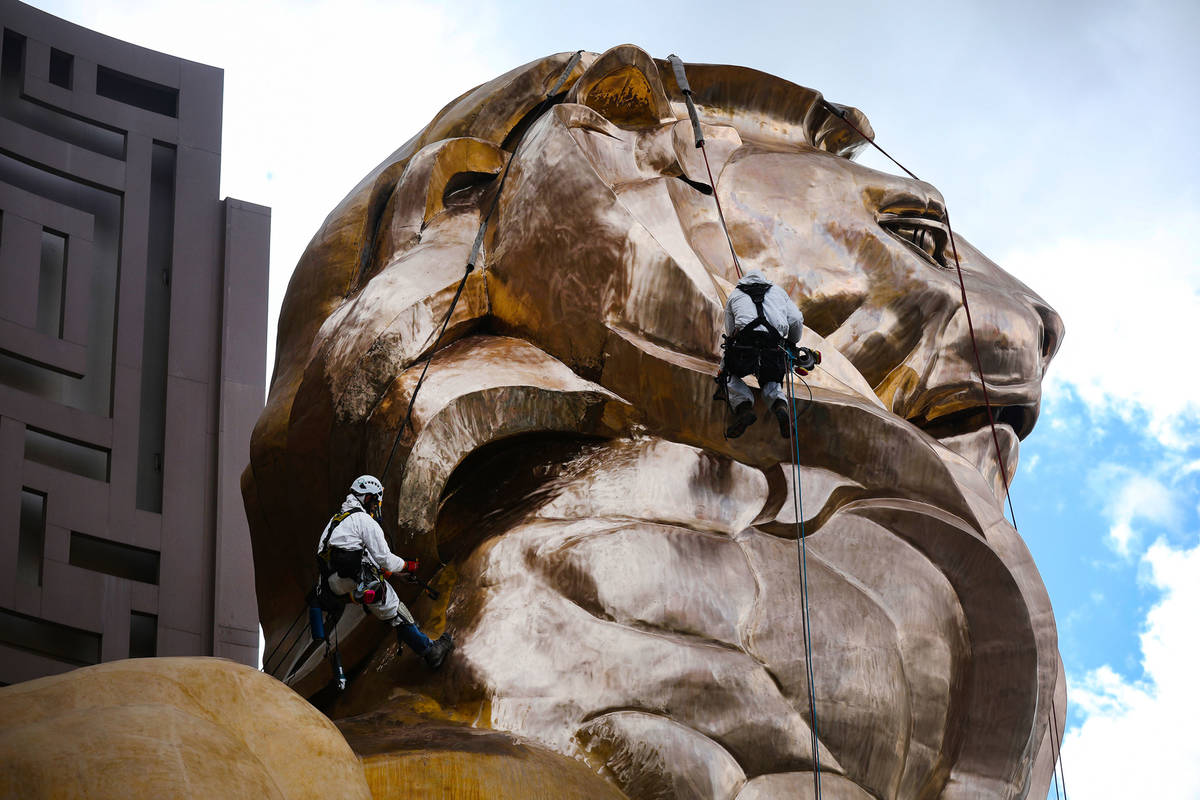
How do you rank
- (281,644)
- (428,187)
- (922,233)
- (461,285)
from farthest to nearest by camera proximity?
1. (922,233)
2. (428,187)
3. (281,644)
4. (461,285)

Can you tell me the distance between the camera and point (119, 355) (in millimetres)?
22031

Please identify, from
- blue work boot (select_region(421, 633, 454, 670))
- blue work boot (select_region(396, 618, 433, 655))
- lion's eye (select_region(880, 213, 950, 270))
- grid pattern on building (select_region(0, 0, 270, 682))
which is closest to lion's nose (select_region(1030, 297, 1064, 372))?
lion's eye (select_region(880, 213, 950, 270))

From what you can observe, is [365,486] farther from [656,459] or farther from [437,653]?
[656,459]

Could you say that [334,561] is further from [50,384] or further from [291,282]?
[50,384]

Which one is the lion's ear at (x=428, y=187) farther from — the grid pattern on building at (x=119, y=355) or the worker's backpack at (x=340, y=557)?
the grid pattern on building at (x=119, y=355)

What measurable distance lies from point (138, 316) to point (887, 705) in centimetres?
1319

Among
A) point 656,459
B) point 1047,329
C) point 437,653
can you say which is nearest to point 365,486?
point 437,653

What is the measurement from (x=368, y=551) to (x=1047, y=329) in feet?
26.4

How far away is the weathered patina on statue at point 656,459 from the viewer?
1187 cm

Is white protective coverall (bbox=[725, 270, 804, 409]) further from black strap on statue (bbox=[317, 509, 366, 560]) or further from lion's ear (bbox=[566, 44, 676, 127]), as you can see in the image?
lion's ear (bbox=[566, 44, 676, 127])

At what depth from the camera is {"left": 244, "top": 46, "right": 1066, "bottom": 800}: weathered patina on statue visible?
11867 mm

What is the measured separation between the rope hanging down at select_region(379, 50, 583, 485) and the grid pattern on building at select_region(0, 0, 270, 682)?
7.89m

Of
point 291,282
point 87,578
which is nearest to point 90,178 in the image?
point 87,578

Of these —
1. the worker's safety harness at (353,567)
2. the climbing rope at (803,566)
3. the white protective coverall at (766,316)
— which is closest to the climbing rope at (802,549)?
the climbing rope at (803,566)
